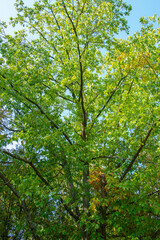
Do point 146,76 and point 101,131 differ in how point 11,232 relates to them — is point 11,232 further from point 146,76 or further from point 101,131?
point 146,76

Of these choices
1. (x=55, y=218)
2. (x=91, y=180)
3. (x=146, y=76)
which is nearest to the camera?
(x=91, y=180)

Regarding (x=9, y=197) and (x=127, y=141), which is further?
(x=9, y=197)

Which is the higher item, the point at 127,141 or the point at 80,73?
the point at 80,73

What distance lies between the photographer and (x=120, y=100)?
920 cm

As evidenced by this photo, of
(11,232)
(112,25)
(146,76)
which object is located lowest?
(11,232)

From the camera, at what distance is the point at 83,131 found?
31.6 ft

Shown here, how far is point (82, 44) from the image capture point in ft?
29.4

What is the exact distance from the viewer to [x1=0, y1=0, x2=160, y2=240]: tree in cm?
657

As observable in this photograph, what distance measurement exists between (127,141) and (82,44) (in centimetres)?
463

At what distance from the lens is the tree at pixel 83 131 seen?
6.57m

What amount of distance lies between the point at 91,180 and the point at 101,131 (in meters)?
2.89

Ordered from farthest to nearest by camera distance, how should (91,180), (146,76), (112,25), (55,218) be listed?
1. (112,25)
2. (55,218)
3. (146,76)
4. (91,180)

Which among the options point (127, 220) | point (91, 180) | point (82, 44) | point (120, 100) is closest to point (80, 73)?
point (82, 44)

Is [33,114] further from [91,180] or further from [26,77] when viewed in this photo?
[91,180]
